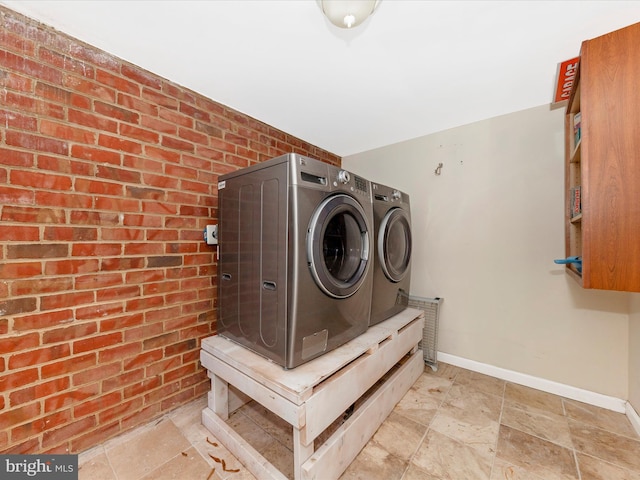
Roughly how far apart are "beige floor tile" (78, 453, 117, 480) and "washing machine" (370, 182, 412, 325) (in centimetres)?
168

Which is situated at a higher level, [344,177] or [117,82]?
[117,82]

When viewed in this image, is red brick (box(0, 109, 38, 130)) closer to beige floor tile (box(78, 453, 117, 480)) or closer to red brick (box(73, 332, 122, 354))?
red brick (box(73, 332, 122, 354))

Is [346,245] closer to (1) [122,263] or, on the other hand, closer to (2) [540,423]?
(1) [122,263]

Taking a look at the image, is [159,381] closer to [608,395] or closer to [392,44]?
[392,44]

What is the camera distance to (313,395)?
1169mm

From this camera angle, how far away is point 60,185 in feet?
4.31

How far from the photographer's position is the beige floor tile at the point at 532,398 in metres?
1.84

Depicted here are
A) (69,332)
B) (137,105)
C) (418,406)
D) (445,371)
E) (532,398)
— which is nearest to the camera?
(69,332)

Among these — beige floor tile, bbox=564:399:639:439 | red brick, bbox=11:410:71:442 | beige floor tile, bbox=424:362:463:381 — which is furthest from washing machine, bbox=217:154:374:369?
beige floor tile, bbox=564:399:639:439

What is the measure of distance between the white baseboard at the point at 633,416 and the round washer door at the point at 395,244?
1.65 m

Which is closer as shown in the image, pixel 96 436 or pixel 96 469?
pixel 96 469

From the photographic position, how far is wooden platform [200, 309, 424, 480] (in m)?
1.14

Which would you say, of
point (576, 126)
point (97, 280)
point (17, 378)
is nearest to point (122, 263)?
point (97, 280)

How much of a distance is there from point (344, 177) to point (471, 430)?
1788 millimetres
